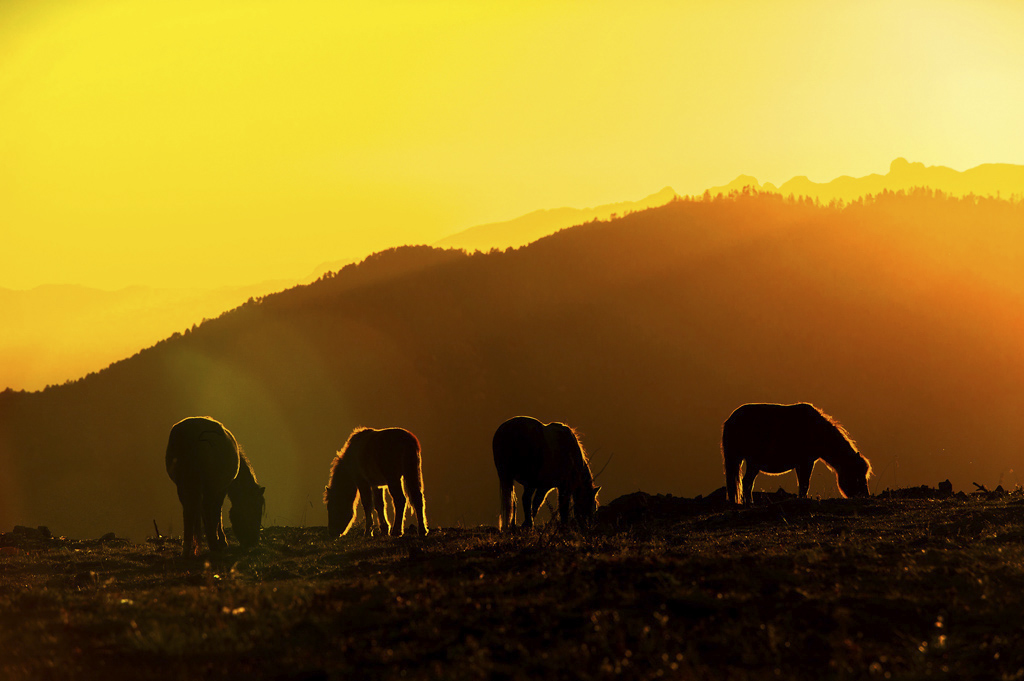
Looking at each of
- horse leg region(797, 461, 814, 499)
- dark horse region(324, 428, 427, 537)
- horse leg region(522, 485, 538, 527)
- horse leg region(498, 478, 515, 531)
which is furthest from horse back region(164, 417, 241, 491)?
horse leg region(797, 461, 814, 499)

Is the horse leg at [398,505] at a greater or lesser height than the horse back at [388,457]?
lesser

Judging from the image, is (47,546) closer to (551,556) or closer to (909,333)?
(551,556)

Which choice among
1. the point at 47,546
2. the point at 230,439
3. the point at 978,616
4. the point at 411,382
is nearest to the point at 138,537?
the point at 411,382

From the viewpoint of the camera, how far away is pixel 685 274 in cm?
7881

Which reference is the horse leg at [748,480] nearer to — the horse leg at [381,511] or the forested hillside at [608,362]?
the horse leg at [381,511]

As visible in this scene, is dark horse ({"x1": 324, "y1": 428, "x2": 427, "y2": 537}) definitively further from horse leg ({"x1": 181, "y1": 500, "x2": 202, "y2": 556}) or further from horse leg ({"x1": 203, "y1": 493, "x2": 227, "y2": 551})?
horse leg ({"x1": 181, "y1": 500, "x2": 202, "y2": 556})

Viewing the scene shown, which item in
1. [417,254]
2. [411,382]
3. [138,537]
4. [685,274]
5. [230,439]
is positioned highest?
[417,254]

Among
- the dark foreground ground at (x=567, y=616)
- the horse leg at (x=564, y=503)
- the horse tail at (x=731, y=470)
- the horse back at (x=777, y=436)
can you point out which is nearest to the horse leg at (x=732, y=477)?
the horse tail at (x=731, y=470)

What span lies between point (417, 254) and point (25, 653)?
89.6 metres

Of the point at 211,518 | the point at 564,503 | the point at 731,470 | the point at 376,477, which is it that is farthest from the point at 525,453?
the point at 211,518

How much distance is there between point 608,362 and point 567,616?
210 ft

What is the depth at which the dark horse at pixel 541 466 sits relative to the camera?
19031 mm

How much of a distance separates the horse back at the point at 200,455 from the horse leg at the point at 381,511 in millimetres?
3814

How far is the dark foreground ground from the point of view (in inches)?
273
